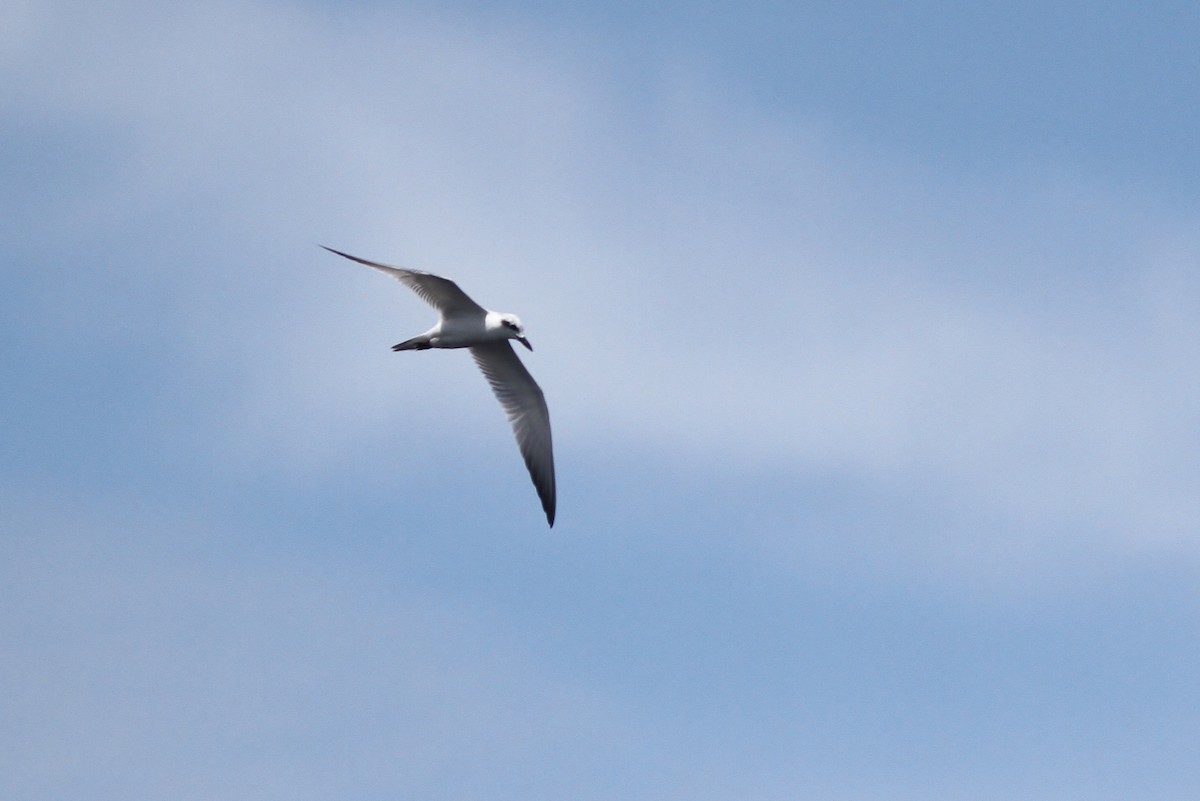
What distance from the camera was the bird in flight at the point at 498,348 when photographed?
30703mm

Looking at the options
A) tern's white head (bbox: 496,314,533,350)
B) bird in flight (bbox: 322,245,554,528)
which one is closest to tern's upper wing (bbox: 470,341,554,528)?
bird in flight (bbox: 322,245,554,528)

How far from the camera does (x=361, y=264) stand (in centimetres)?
2842

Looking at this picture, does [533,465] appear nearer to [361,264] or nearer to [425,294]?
[425,294]

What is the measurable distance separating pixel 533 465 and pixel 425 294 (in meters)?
5.43

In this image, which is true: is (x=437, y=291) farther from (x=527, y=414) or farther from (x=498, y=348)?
(x=527, y=414)

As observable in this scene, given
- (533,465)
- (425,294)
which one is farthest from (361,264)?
(533,465)

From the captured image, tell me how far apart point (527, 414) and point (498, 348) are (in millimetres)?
1920

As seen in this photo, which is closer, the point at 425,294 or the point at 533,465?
the point at 425,294

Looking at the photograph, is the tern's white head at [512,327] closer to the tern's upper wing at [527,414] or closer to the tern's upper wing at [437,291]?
the tern's upper wing at [437,291]

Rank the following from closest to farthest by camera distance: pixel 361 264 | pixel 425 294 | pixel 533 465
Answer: pixel 361 264 → pixel 425 294 → pixel 533 465

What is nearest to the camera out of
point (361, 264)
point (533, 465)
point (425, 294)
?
point (361, 264)

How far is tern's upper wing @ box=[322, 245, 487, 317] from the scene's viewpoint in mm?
29562

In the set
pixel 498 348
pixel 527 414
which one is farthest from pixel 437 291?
pixel 527 414

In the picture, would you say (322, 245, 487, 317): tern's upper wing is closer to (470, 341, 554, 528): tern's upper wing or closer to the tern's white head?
the tern's white head
